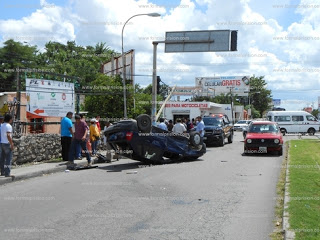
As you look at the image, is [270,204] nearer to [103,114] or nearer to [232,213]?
[232,213]

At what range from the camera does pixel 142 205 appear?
853 cm

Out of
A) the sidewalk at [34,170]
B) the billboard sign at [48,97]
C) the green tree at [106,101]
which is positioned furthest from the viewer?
the green tree at [106,101]

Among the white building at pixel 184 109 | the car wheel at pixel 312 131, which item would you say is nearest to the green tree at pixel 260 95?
the white building at pixel 184 109

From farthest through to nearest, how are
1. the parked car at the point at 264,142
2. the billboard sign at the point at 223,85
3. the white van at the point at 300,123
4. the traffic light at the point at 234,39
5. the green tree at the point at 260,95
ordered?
the green tree at the point at 260,95 → the billboard sign at the point at 223,85 → the white van at the point at 300,123 → the traffic light at the point at 234,39 → the parked car at the point at 264,142

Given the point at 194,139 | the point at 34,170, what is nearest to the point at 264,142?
the point at 194,139

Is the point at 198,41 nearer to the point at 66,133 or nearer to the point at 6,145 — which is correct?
the point at 66,133

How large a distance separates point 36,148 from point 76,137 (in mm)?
2001

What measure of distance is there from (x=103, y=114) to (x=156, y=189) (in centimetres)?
2261

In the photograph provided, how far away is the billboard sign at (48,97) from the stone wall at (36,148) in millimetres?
1314

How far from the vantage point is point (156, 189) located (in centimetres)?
1034

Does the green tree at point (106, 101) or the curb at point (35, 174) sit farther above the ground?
the green tree at point (106, 101)

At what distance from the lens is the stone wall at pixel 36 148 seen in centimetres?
1461

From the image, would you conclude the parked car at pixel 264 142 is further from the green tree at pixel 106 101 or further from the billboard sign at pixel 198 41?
the green tree at pixel 106 101

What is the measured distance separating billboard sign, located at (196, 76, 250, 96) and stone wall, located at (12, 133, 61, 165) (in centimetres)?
7033
